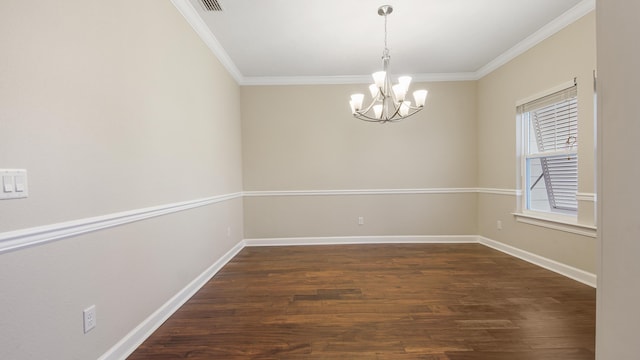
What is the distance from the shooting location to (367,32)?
9.42 ft

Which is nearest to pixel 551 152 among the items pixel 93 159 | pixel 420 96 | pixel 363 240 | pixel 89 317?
pixel 420 96

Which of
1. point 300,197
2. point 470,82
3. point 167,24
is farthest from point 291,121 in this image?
point 470,82

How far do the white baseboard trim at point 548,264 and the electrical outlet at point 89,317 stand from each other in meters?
3.89

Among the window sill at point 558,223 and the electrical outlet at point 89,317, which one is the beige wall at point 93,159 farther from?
the window sill at point 558,223

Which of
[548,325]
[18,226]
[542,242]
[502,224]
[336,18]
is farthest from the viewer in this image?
[502,224]

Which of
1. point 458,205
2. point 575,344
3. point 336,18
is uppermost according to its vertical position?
point 336,18

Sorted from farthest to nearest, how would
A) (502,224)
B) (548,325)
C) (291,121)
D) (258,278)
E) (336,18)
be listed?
1. (291,121)
2. (502,224)
3. (258,278)
4. (336,18)
5. (548,325)

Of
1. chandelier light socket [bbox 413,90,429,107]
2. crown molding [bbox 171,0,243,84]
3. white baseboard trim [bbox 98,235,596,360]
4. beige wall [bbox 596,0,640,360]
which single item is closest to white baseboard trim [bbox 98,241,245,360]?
white baseboard trim [bbox 98,235,596,360]

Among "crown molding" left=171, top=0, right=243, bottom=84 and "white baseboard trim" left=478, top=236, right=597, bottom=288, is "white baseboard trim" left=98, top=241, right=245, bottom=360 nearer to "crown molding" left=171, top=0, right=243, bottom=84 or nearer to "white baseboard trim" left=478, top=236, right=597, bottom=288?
"crown molding" left=171, top=0, right=243, bottom=84

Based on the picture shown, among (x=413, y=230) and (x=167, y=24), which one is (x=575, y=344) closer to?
(x=413, y=230)

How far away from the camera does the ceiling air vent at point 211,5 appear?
2290 millimetres

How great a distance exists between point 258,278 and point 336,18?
2782 mm

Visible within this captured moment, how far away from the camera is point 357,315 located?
2.06 metres

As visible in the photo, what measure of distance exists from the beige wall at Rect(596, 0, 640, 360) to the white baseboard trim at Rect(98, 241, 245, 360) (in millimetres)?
2189
